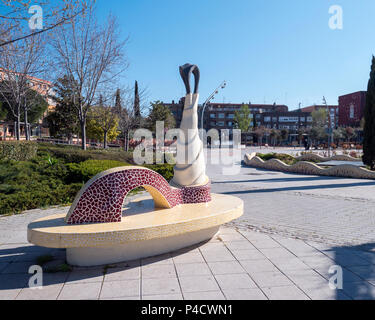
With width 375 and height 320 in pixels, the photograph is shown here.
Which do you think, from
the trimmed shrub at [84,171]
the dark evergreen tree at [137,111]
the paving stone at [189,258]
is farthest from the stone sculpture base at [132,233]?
the dark evergreen tree at [137,111]

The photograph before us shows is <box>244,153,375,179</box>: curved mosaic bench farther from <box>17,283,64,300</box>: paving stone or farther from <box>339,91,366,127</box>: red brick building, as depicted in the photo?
<box>339,91,366,127</box>: red brick building

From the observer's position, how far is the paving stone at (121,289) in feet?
12.0

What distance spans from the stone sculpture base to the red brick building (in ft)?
176

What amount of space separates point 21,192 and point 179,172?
17.2ft

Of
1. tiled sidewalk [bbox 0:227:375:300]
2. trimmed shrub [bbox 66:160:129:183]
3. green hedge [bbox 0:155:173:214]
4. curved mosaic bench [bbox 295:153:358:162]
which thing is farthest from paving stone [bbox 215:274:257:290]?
curved mosaic bench [bbox 295:153:358:162]

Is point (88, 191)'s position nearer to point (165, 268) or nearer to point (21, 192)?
point (165, 268)

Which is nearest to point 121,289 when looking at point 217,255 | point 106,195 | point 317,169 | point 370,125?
point 106,195

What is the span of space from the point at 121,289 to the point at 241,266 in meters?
1.75

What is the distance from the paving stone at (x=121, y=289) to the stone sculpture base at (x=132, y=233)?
1.62 ft

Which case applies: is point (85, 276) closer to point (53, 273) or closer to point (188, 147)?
point (53, 273)

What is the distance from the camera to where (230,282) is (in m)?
3.98

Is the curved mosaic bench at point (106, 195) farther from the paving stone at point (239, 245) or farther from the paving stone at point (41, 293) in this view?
the paving stone at point (239, 245)

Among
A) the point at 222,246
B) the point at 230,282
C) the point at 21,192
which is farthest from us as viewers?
the point at 21,192
